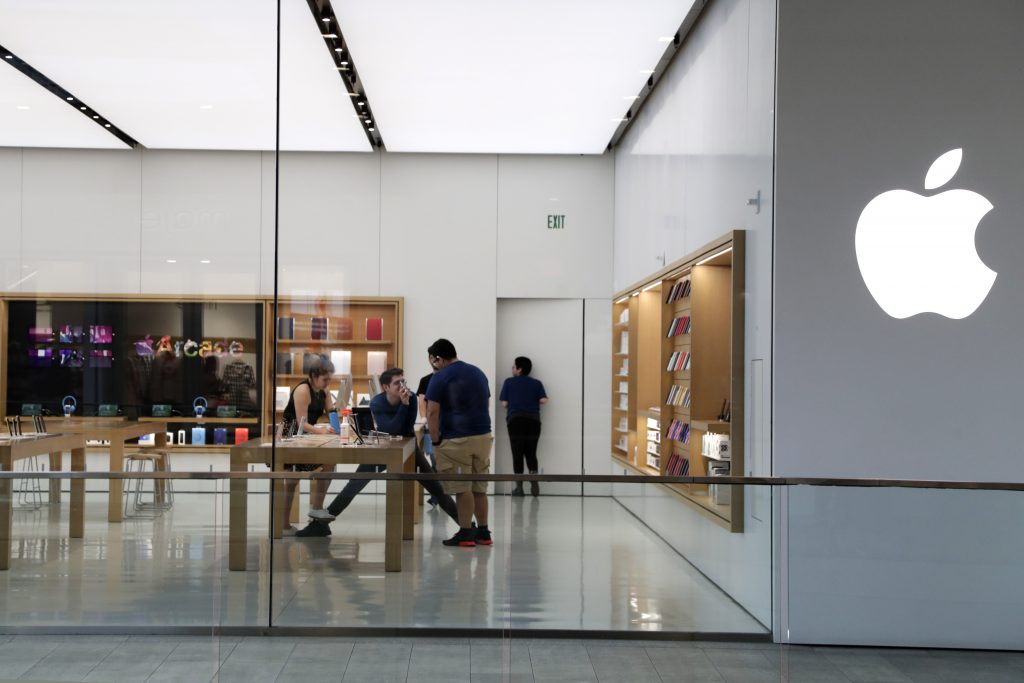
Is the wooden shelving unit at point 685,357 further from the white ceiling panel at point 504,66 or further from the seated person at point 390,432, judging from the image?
the seated person at point 390,432

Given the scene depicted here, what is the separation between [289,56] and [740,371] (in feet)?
10.1

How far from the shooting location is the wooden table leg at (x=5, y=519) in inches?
180

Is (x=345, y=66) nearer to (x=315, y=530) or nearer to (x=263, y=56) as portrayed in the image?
(x=263, y=56)

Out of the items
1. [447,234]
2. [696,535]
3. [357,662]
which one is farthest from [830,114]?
[357,662]

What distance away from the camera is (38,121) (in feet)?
18.8

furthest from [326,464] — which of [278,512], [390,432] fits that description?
[278,512]

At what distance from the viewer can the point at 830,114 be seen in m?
5.06

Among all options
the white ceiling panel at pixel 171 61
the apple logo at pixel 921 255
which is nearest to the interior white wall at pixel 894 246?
the apple logo at pixel 921 255

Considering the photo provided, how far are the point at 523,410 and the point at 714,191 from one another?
1967 millimetres

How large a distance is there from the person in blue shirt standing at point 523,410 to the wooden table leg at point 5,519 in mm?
2999

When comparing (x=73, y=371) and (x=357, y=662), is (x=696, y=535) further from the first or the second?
(x=73, y=371)

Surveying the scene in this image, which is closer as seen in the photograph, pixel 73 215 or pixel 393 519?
pixel 393 519

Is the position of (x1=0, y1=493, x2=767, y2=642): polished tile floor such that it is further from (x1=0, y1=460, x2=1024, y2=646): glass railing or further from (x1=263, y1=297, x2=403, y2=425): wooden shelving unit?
(x1=263, y1=297, x2=403, y2=425): wooden shelving unit

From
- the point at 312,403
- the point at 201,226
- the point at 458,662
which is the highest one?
the point at 201,226
